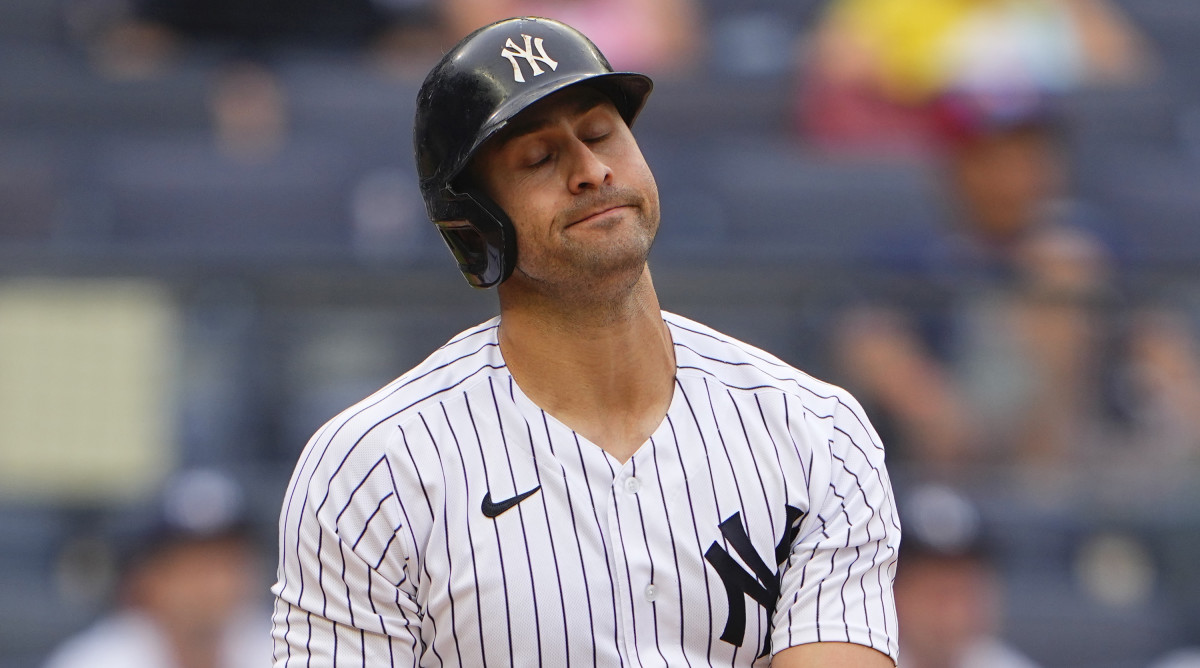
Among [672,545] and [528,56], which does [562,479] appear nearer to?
[672,545]

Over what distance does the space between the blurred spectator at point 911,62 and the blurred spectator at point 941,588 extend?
6.62 ft

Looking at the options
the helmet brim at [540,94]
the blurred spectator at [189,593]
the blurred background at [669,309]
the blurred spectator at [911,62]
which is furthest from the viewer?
the blurred spectator at [911,62]

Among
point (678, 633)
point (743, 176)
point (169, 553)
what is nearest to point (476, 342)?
point (678, 633)

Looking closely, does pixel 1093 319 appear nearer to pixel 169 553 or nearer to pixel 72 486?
pixel 169 553

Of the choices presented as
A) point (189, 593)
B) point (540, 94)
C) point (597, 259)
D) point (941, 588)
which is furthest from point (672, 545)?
point (189, 593)

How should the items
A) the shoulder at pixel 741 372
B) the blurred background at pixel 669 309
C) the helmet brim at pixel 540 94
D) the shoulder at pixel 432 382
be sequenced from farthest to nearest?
the blurred background at pixel 669 309
the shoulder at pixel 741 372
the shoulder at pixel 432 382
the helmet brim at pixel 540 94

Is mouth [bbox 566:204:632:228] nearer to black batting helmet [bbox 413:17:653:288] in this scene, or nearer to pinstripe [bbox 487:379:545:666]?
black batting helmet [bbox 413:17:653:288]

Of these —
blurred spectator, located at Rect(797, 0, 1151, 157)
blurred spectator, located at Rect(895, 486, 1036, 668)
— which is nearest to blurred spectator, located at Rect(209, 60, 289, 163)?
blurred spectator, located at Rect(797, 0, 1151, 157)

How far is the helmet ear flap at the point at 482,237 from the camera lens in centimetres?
183

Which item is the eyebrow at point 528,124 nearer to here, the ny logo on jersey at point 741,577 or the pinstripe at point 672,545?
the pinstripe at point 672,545

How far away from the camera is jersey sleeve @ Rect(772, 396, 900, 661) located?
183 centimetres

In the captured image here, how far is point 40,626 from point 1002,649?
2.67 metres

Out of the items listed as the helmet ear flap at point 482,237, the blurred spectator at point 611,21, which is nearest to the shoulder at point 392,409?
the helmet ear flap at point 482,237

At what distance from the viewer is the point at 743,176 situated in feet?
17.4
